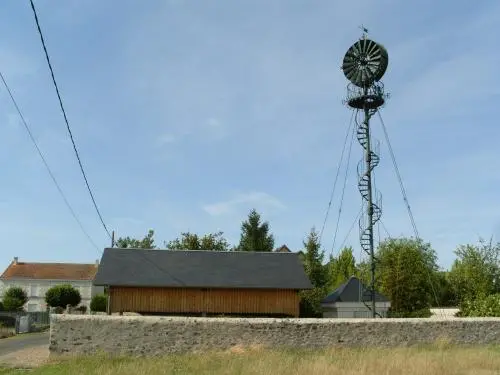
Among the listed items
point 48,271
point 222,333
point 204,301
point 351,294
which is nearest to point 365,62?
point 351,294

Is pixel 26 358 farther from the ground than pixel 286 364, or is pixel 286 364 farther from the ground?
pixel 286 364

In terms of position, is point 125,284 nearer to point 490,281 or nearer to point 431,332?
point 431,332

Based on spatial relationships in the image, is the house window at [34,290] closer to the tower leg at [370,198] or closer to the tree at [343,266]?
the tree at [343,266]

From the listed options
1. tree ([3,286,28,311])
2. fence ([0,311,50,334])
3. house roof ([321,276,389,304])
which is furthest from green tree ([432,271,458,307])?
tree ([3,286,28,311])

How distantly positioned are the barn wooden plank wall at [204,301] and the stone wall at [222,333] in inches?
456

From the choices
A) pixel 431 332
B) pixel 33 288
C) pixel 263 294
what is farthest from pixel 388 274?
pixel 33 288

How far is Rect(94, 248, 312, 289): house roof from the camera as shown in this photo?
32.1 metres

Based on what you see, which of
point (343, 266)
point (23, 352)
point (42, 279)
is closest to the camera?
point (23, 352)

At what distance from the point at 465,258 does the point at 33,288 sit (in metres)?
53.8

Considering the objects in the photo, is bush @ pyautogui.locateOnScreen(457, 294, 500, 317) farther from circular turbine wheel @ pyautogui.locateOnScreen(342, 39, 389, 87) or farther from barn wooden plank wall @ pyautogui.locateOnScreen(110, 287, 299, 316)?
circular turbine wheel @ pyautogui.locateOnScreen(342, 39, 389, 87)

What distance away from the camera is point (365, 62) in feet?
110

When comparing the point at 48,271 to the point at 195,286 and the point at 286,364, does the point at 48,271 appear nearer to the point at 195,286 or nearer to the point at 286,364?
the point at 195,286

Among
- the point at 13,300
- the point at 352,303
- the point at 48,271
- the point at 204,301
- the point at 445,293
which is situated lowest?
the point at 352,303

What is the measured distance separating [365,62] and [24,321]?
25.9 m
